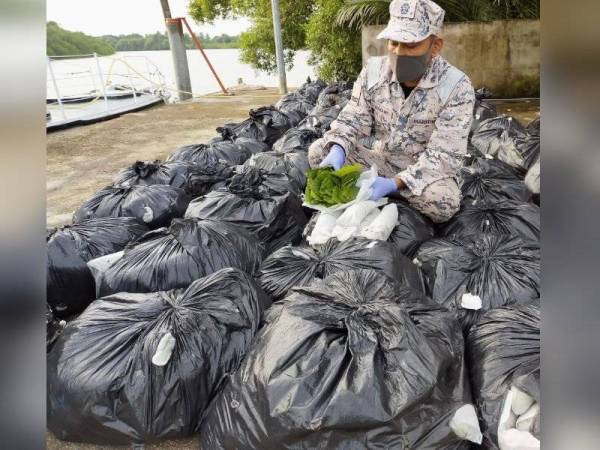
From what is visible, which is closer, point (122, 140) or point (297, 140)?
point (297, 140)

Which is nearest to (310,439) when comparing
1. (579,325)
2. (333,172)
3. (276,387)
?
(276,387)

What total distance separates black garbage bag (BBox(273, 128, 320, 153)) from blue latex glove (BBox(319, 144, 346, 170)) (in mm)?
1074

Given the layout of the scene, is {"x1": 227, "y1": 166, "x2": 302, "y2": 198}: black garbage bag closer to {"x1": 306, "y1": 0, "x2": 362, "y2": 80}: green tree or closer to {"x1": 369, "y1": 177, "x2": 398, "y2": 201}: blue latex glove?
{"x1": 369, "y1": 177, "x2": 398, "y2": 201}: blue latex glove

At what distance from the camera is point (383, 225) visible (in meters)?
2.22

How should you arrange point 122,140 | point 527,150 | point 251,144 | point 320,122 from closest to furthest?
point 527,150, point 251,144, point 320,122, point 122,140

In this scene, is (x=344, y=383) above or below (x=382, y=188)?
below

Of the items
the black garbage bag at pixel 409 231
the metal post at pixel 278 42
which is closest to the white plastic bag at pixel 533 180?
the black garbage bag at pixel 409 231

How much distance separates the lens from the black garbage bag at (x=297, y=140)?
12.9 ft

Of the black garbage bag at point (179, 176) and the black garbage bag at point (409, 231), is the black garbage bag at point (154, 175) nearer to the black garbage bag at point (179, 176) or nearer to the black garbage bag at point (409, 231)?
the black garbage bag at point (179, 176)

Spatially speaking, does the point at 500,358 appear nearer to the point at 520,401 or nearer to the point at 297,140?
the point at 520,401

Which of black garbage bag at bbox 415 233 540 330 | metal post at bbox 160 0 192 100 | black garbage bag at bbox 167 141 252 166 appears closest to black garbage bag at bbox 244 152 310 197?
black garbage bag at bbox 167 141 252 166

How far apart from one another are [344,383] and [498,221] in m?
1.46

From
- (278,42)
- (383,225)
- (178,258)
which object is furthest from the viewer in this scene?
(278,42)

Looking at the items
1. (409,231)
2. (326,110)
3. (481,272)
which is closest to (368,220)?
(409,231)
